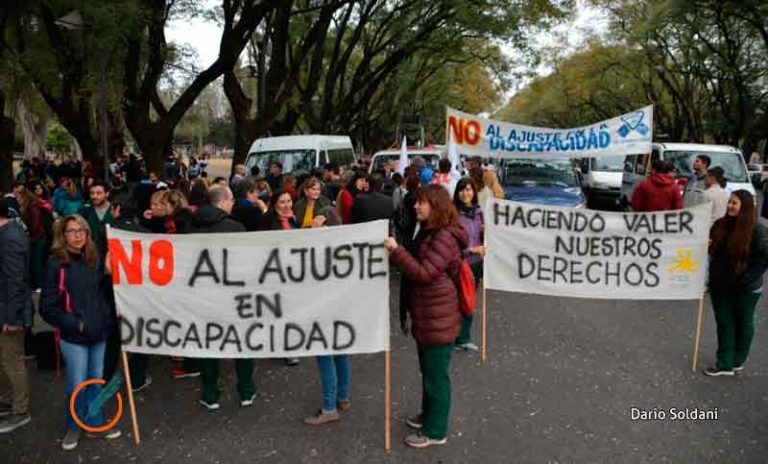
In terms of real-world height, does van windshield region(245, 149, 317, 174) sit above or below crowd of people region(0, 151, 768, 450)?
above

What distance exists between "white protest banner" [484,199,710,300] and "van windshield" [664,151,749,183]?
9.11 metres

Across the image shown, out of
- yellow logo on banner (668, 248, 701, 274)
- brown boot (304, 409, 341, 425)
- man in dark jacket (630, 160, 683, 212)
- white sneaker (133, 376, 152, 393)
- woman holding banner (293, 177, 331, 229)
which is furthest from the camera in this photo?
man in dark jacket (630, 160, 683, 212)

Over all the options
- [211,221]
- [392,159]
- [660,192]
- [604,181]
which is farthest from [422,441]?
[604,181]

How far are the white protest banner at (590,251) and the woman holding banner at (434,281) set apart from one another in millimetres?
1859

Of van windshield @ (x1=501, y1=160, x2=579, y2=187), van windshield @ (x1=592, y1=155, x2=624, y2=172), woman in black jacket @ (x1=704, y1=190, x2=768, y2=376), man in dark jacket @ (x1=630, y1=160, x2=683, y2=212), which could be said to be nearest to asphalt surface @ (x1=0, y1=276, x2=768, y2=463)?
woman in black jacket @ (x1=704, y1=190, x2=768, y2=376)

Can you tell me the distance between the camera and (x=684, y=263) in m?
5.76

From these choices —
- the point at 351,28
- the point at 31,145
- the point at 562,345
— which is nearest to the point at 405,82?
the point at 351,28

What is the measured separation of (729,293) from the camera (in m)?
5.26

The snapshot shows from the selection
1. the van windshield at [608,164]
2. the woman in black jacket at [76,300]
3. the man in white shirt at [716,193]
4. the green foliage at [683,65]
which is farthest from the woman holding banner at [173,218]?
the green foliage at [683,65]

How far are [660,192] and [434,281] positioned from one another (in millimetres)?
5053

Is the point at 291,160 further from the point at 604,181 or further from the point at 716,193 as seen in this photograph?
the point at 604,181

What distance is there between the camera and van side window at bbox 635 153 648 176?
50.0 feet

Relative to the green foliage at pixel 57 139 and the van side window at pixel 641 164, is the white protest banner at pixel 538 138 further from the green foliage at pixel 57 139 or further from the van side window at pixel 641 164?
the green foliage at pixel 57 139

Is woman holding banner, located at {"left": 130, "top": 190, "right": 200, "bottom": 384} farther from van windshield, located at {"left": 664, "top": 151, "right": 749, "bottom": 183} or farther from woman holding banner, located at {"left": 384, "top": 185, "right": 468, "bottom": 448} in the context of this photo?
van windshield, located at {"left": 664, "top": 151, "right": 749, "bottom": 183}
